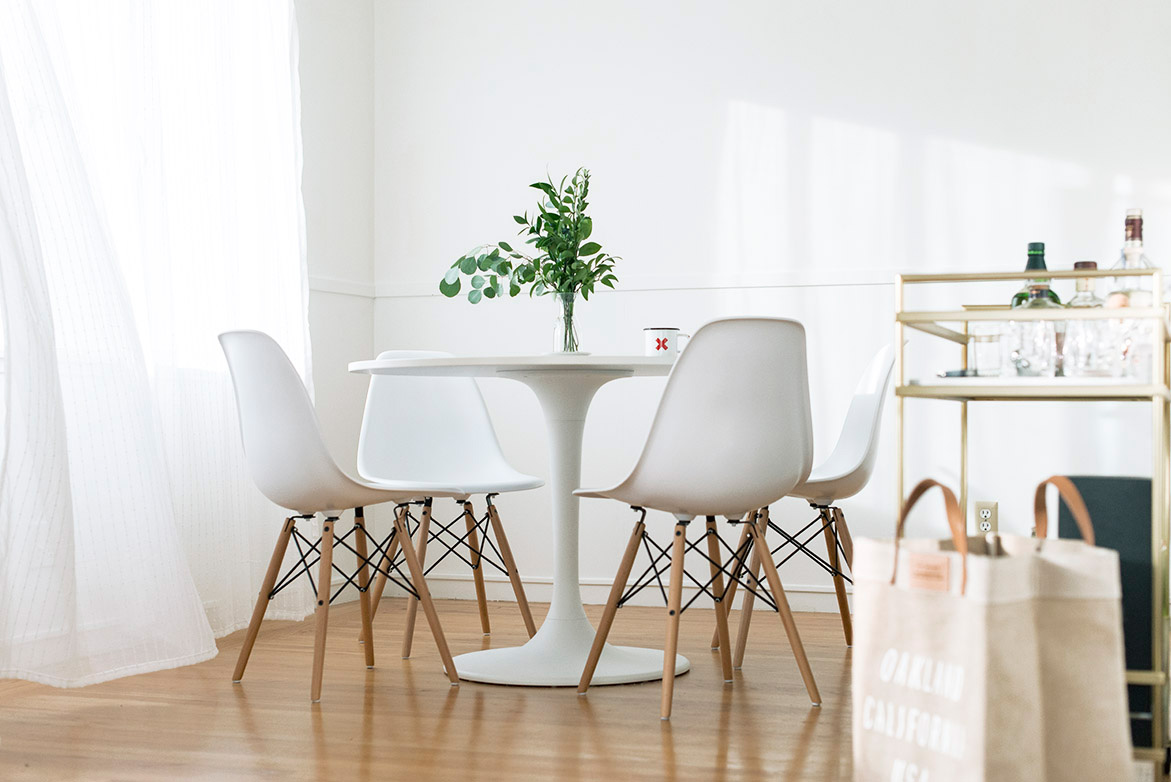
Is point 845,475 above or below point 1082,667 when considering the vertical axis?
above

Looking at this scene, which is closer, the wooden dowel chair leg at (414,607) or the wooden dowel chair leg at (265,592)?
the wooden dowel chair leg at (265,592)

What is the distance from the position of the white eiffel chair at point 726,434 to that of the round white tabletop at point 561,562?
0.84 ft

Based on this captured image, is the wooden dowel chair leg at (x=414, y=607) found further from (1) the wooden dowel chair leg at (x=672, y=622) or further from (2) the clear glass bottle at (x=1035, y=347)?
(2) the clear glass bottle at (x=1035, y=347)

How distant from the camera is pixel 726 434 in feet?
8.26

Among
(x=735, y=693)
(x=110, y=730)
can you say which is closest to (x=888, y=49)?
(x=735, y=693)

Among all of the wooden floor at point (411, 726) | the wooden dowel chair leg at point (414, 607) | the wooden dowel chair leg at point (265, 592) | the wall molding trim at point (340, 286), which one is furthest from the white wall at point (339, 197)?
the wooden dowel chair leg at point (265, 592)

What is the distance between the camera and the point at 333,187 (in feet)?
14.3

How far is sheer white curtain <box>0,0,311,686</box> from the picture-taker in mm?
2564

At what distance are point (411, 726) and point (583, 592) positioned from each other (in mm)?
1866

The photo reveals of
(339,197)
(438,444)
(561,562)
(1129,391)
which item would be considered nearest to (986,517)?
(561,562)

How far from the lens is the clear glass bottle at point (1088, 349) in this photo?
1910 mm

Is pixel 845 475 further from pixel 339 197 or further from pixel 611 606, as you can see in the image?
pixel 339 197

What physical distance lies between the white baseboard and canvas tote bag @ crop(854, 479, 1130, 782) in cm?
236

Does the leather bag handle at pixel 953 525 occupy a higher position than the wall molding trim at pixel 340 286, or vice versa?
the wall molding trim at pixel 340 286
